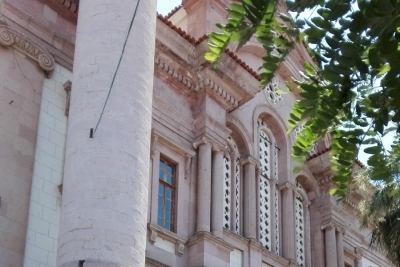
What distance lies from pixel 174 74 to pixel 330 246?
616cm

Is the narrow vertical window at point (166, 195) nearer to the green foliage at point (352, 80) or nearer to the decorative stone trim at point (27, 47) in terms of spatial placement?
the decorative stone trim at point (27, 47)

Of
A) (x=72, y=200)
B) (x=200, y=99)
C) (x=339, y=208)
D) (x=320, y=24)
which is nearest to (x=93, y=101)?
(x=72, y=200)

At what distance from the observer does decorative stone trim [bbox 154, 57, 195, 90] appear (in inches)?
699

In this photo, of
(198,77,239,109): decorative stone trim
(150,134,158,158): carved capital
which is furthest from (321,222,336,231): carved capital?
(150,134,158,158): carved capital

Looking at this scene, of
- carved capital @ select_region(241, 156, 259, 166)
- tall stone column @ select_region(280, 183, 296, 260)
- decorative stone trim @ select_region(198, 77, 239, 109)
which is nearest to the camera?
decorative stone trim @ select_region(198, 77, 239, 109)

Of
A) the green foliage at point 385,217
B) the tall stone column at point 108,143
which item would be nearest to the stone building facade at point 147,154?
the tall stone column at point 108,143

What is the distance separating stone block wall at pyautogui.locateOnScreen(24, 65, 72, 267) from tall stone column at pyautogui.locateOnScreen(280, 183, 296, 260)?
21.7 ft

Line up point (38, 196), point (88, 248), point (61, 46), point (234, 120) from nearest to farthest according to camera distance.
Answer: point (88, 248), point (38, 196), point (61, 46), point (234, 120)

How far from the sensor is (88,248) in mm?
11039

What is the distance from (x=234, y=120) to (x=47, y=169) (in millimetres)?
5900

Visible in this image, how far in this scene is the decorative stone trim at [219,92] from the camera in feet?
60.1

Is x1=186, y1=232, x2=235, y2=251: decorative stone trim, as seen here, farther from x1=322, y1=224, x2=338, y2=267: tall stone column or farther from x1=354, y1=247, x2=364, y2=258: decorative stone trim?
x1=354, y1=247, x2=364, y2=258: decorative stone trim

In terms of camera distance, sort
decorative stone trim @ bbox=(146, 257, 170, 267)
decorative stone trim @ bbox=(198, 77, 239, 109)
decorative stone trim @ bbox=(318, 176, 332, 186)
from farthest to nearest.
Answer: decorative stone trim @ bbox=(318, 176, 332, 186) < decorative stone trim @ bbox=(198, 77, 239, 109) < decorative stone trim @ bbox=(146, 257, 170, 267)

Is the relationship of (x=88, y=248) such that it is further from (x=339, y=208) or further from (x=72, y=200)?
(x=339, y=208)
